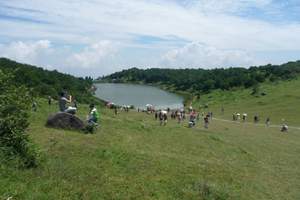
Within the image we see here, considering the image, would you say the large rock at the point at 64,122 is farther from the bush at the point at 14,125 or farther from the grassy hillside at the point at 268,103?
the grassy hillside at the point at 268,103

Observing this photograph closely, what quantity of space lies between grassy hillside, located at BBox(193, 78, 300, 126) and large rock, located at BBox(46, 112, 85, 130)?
172 feet

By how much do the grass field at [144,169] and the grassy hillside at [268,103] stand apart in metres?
44.2

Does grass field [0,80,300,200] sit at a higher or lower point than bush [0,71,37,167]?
lower

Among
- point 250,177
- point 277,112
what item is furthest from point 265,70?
point 250,177

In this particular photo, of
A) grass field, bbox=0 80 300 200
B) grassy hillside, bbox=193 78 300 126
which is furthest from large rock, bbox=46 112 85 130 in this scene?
grassy hillside, bbox=193 78 300 126

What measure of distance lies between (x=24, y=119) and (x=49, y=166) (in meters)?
2.30

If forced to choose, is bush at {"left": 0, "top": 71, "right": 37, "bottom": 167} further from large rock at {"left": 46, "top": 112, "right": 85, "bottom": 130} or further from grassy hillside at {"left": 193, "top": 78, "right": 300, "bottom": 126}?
grassy hillside at {"left": 193, "top": 78, "right": 300, "bottom": 126}

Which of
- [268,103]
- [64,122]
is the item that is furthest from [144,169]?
[268,103]

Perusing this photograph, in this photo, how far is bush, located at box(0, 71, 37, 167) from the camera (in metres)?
16.5

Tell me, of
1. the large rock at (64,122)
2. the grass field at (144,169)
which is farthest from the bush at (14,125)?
the large rock at (64,122)

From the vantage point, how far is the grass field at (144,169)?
1520cm

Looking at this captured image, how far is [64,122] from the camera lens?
87.8ft

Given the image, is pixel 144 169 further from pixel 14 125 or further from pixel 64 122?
pixel 64 122

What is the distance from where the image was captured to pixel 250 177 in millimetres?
23250
